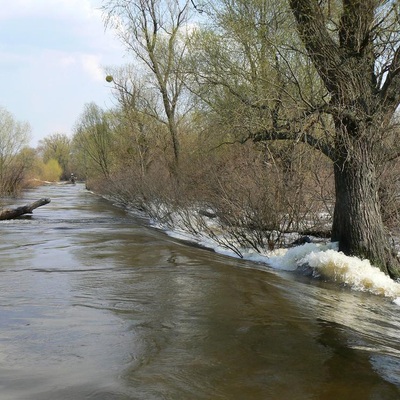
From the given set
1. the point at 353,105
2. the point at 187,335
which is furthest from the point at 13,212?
the point at 187,335

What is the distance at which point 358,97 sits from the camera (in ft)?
29.1

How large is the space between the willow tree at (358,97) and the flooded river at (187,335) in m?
1.62

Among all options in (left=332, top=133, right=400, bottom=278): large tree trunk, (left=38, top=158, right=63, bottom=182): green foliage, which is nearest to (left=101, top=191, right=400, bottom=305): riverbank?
(left=332, top=133, right=400, bottom=278): large tree trunk

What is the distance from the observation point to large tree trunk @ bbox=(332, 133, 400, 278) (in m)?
8.91

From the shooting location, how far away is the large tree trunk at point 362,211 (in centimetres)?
891

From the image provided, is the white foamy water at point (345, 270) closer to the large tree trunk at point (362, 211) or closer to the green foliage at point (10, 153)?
the large tree trunk at point (362, 211)

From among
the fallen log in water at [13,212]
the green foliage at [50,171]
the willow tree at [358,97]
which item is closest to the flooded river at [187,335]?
the willow tree at [358,97]

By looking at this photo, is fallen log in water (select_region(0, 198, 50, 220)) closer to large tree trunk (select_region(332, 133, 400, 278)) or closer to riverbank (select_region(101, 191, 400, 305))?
riverbank (select_region(101, 191, 400, 305))

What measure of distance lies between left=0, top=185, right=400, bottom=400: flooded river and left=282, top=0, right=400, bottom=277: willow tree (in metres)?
1.62

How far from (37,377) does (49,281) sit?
152 inches

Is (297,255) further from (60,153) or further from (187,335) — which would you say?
(60,153)

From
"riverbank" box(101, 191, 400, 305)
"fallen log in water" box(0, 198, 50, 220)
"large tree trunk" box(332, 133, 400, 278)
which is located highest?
"large tree trunk" box(332, 133, 400, 278)

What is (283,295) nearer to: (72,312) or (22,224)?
(72,312)

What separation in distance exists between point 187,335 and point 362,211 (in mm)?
5698
